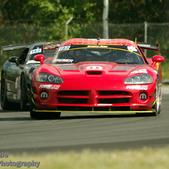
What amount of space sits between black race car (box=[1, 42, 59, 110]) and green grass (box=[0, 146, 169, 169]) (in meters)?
8.05

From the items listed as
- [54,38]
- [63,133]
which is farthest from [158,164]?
[54,38]

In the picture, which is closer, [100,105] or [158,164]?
[158,164]

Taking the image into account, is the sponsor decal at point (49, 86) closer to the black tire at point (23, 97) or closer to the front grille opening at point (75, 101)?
the front grille opening at point (75, 101)

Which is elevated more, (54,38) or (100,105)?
(100,105)

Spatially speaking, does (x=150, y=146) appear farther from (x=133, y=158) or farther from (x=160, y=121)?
(x=160, y=121)

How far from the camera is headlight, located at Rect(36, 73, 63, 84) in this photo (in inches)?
654

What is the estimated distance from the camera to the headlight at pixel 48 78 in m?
16.6

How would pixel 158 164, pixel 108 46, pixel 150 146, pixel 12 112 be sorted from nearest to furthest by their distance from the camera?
pixel 158 164
pixel 150 146
pixel 108 46
pixel 12 112

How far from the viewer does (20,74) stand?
20047mm

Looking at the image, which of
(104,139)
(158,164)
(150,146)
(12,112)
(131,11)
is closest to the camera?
(158,164)

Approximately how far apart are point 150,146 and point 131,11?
4553 cm

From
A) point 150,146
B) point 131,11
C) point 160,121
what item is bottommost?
point 131,11

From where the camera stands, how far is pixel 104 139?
43.7 feet

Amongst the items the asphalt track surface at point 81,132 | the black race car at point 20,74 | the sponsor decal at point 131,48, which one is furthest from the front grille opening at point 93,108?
the black race car at point 20,74
